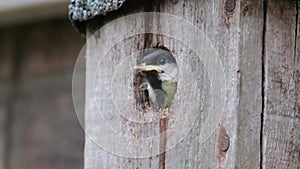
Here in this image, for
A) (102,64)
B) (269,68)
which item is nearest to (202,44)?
(269,68)

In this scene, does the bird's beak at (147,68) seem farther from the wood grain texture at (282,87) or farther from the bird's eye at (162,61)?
the wood grain texture at (282,87)

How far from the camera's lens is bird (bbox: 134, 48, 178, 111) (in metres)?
1.65

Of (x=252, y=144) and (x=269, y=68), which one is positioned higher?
(x=269, y=68)

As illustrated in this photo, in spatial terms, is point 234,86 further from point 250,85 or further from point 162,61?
point 162,61

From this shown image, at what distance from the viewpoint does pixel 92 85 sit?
1812 mm

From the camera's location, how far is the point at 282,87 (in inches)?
62.6

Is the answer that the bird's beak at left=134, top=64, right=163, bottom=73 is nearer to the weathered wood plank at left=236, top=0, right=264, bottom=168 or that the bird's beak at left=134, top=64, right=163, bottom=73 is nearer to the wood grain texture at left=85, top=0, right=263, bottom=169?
the wood grain texture at left=85, top=0, right=263, bottom=169

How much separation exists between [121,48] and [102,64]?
0.06m

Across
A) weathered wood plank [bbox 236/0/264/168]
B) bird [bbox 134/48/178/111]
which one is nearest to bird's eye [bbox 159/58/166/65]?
Answer: bird [bbox 134/48/178/111]

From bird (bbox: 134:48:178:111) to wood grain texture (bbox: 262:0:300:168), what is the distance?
16 cm

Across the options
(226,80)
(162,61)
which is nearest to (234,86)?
(226,80)

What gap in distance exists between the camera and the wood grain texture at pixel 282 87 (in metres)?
1.56

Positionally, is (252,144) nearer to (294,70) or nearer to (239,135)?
(239,135)

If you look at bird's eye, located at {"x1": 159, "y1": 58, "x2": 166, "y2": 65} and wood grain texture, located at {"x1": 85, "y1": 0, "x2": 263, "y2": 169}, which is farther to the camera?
bird's eye, located at {"x1": 159, "y1": 58, "x2": 166, "y2": 65}
